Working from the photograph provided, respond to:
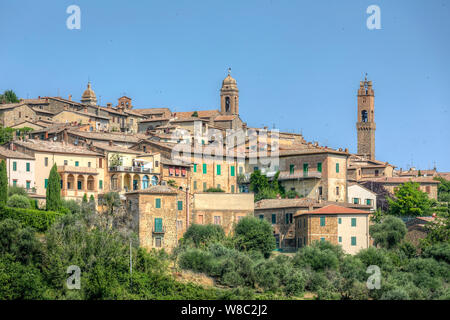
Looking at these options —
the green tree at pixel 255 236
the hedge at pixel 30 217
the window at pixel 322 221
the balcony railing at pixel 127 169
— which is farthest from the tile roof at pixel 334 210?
the hedge at pixel 30 217

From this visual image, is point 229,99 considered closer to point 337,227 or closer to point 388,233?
point 388,233

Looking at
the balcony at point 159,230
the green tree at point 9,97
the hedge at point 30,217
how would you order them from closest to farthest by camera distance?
the hedge at point 30,217 < the balcony at point 159,230 < the green tree at point 9,97

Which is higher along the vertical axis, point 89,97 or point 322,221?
point 89,97

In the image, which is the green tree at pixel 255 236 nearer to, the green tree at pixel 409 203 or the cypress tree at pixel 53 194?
the cypress tree at pixel 53 194

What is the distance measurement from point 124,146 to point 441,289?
30093 millimetres

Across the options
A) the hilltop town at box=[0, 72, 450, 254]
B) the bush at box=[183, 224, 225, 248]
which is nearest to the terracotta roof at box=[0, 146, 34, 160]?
the hilltop town at box=[0, 72, 450, 254]

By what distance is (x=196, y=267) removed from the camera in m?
59.7

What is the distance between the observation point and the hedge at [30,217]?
5921cm

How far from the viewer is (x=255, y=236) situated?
210 ft

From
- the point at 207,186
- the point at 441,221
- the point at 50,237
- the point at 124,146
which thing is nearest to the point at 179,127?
the point at 124,146

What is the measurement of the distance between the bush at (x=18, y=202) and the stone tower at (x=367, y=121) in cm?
5498

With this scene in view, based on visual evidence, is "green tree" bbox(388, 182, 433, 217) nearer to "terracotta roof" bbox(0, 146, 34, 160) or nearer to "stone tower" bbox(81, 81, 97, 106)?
"terracotta roof" bbox(0, 146, 34, 160)

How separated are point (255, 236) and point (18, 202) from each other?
13890 millimetres

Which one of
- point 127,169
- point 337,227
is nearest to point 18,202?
point 127,169
